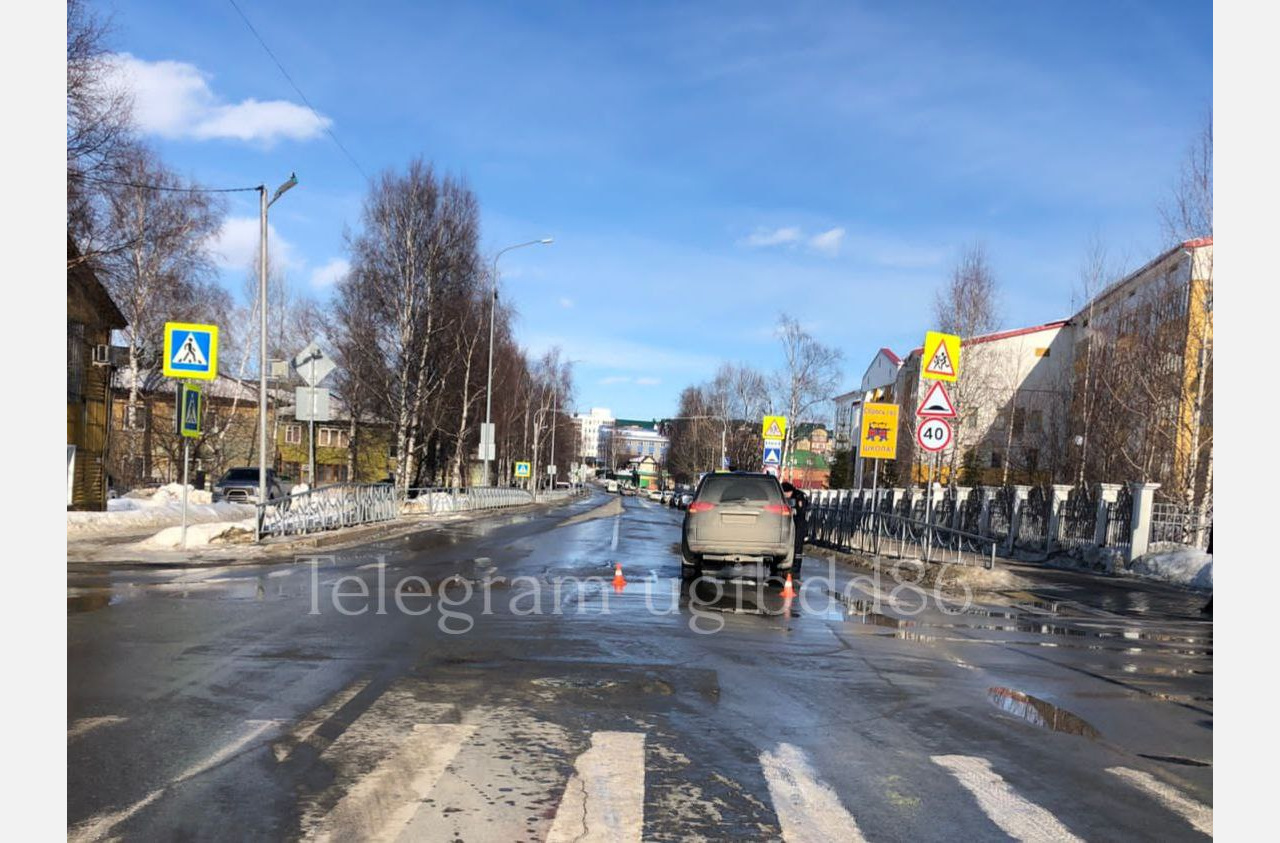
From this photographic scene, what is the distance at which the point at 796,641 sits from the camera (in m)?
9.58

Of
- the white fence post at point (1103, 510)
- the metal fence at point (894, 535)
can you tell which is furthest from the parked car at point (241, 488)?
the white fence post at point (1103, 510)

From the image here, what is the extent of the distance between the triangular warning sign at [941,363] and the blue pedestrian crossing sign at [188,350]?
12.7 m

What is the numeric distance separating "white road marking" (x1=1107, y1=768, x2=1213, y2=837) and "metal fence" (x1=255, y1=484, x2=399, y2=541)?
54.5 feet

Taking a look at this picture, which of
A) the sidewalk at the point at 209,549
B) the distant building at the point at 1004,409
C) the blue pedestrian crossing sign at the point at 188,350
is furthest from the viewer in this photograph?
the distant building at the point at 1004,409

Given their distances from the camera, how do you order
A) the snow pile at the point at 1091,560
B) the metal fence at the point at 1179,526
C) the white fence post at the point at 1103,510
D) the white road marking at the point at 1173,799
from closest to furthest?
the white road marking at the point at 1173,799
the snow pile at the point at 1091,560
the metal fence at the point at 1179,526
the white fence post at the point at 1103,510

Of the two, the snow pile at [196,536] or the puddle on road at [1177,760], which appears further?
the snow pile at [196,536]

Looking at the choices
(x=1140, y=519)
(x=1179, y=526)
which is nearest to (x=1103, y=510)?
(x=1179, y=526)

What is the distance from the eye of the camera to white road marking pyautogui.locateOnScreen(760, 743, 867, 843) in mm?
4258

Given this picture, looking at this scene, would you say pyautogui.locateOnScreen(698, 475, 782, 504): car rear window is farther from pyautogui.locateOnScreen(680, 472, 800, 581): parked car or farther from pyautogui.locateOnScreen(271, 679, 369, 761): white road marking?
pyautogui.locateOnScreen(271, 679, 369, 761): white road marking

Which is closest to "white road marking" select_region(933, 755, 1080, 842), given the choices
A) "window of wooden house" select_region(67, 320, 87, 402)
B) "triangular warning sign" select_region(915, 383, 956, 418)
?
"triangular warning sign" select_region(915, 383, 956, 418)

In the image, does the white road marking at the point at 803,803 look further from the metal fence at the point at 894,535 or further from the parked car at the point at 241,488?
the parked car at the point at 241,488

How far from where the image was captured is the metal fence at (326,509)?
2005 centimetres

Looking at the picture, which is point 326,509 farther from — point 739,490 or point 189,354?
point 739,490

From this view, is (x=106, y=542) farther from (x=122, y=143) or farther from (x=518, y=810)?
(x=518, y=810)
